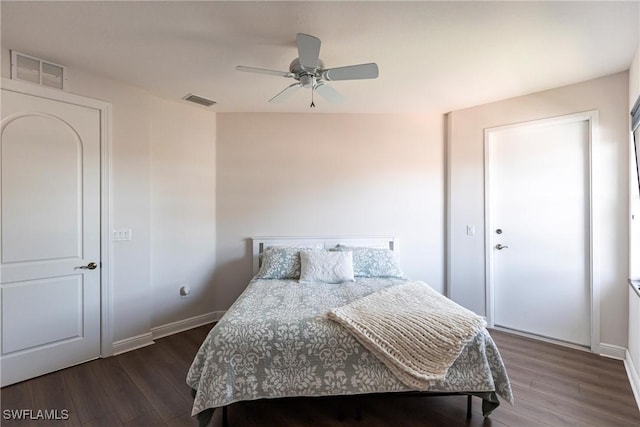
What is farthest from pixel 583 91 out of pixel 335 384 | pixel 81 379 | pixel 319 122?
pixel 81 379

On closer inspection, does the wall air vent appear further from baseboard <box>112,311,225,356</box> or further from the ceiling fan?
baseboard <box>112,311,225,356</box>

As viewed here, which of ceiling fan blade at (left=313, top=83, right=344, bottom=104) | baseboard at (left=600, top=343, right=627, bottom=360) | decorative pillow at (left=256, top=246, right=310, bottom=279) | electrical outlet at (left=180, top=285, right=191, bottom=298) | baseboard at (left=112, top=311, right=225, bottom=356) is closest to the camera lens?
ceiling fan blade at (left=313, top=83, right=344, bottom=104)

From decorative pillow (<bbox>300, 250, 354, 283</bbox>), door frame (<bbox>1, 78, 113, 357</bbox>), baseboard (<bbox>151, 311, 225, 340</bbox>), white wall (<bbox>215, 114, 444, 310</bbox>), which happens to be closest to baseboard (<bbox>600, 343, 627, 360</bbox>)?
white wall (<bbox>215, 114, 444, 310</bbox>)

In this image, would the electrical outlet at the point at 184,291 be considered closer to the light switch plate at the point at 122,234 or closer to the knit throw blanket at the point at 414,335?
the light switch plate at the point at 122,234

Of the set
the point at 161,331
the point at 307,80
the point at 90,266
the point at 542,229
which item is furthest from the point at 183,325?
the point at 542,229

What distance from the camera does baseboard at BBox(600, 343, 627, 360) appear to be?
7.61ft

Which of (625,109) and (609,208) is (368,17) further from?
(609,208)

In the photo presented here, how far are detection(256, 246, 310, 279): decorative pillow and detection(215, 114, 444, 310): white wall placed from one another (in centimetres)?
45

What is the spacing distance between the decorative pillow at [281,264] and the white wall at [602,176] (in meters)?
2.01

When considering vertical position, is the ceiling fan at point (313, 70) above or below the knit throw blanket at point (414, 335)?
above

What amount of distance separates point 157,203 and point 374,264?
93.3 inches

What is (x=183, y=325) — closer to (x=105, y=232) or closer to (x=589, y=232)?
(x=105, y=232)

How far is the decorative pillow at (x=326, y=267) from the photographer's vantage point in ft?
8.56

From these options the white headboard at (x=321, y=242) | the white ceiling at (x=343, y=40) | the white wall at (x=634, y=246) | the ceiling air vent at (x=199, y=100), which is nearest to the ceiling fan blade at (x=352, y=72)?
the white ceiling at (x=343, y=40)
